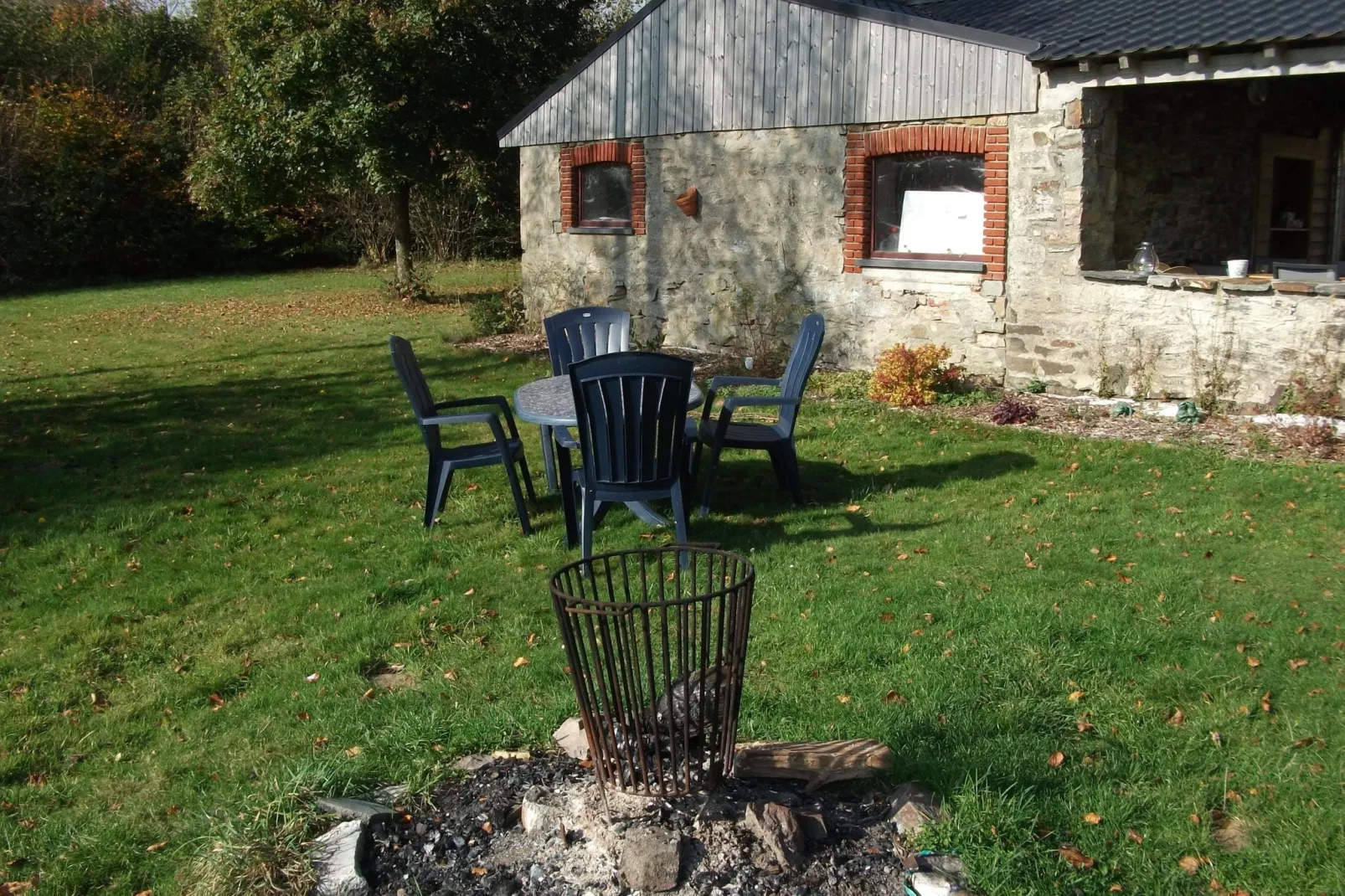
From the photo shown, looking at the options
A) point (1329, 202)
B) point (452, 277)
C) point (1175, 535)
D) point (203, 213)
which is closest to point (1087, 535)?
point (1175, 535)

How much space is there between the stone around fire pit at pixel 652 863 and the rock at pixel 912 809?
655 millimetres

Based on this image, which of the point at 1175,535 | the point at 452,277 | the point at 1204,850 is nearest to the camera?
the point at 1204,850

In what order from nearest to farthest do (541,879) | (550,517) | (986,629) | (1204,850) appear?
(541,879) < (1204,850) < (986,629) < (550,517)

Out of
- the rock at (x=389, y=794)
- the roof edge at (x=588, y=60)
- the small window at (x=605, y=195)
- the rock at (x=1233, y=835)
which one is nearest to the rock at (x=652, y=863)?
the rock at (x=389, y=794)

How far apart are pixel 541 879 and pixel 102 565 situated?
4.43 metres

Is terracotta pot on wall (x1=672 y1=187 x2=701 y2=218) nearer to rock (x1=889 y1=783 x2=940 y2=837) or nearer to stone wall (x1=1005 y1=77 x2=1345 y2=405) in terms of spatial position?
stone wall (x1=1005 y1=77 x2=1345 y2=405)

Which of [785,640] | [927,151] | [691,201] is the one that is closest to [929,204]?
[927,151]

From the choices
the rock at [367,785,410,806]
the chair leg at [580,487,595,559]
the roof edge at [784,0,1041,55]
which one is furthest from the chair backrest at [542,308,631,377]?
the rock at [367,785,410,806]

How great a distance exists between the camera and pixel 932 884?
119 inches

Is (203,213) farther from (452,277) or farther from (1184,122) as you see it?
(1184,122)

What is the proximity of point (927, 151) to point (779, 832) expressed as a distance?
8908 mm

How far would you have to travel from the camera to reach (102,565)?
21.4 feet

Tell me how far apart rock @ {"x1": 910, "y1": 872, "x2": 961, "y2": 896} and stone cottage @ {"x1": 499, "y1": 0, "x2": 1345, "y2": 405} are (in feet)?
23.3

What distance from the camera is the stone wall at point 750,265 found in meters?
11.1
